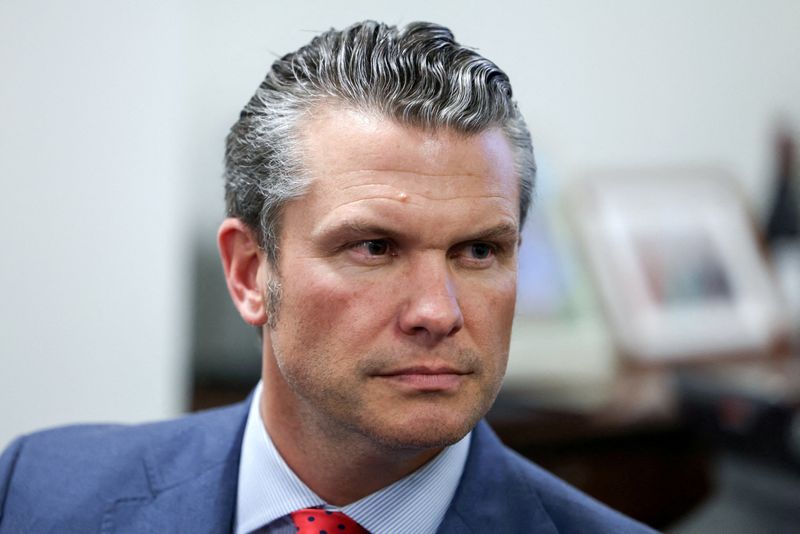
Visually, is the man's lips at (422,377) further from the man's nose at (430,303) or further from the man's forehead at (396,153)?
the man's forehead at (396,153)

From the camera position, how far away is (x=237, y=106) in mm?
3926

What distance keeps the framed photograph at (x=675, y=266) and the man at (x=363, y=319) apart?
2.50 metres

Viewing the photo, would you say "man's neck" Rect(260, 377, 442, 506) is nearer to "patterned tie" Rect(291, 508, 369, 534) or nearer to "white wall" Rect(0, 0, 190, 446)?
"patterned tie" Rect(291, 508, 369, 534)

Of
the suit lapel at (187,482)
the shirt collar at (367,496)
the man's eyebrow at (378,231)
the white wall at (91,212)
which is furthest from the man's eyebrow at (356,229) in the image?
the white wall at (91,212)

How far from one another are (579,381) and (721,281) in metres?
0.91

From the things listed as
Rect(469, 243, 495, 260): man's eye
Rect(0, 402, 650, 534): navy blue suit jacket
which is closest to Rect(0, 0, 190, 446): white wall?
Rect(0, 402, 650, 534): navy blue suit jacket

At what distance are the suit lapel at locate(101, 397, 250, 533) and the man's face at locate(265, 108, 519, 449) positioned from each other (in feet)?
1.01

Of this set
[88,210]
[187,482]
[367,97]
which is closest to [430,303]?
[367,97]

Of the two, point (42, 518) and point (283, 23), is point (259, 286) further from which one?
point (283, 23)

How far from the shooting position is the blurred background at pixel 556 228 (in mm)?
2906

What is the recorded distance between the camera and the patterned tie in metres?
1.56

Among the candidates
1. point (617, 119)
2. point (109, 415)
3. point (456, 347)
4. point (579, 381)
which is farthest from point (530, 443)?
point (617, 119)

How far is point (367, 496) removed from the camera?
158 centimetres

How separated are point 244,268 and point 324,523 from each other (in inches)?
17.8
